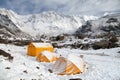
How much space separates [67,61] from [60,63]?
1087 mm

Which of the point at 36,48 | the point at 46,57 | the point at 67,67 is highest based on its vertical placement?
the point at 36,48

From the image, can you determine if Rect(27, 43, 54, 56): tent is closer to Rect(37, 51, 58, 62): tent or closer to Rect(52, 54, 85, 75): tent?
Rect(37, 51, 58, 62): tent

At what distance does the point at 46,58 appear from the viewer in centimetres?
3384

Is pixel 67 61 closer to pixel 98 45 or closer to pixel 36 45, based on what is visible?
pixel 36 45

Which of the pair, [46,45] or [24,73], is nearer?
[24,73]

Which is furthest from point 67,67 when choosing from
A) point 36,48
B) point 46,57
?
point 36,48

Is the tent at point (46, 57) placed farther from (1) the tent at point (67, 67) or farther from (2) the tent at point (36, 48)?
(2) the tent at point (36, 48)

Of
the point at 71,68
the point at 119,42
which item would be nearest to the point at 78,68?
the point at 71,68

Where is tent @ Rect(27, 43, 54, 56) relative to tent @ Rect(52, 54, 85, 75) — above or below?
above

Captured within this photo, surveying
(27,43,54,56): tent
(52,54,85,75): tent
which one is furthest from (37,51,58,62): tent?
(27,43,54,56): tent

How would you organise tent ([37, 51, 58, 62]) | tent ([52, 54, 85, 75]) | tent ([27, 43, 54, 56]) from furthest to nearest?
1. tent ([27, 43, 54, 56])
2. tent ([37, 51, 58, 62])
3. tent ([52, 54, 85, 75])

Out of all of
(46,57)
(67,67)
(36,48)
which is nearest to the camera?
(67,67)

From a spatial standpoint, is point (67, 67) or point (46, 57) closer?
point (67, 67)

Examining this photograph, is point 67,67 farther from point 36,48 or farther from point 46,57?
point 36,48
